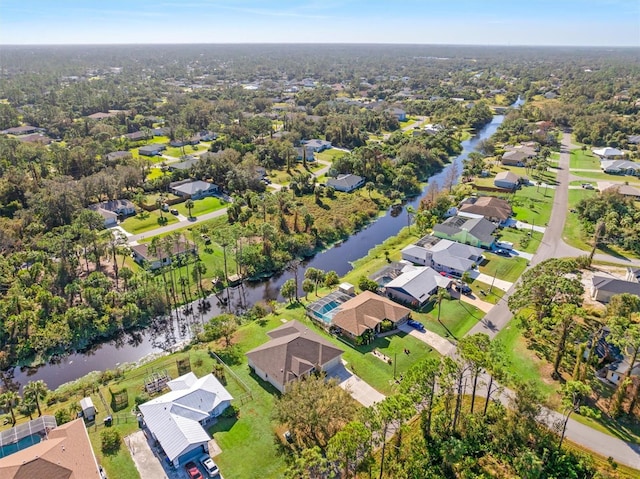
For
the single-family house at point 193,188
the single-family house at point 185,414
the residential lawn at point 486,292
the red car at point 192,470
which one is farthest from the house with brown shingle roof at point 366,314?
the single-family house at point 193,188

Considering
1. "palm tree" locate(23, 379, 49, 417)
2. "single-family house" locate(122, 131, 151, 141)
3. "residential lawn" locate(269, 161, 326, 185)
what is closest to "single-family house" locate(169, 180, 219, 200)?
"residential lawn" locate(269, 161, 326, 185)

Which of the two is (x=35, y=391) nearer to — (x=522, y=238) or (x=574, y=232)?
(x=522, y=238)

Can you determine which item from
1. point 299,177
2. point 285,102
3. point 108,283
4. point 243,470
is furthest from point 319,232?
point 285,102

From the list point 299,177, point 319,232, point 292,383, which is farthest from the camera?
point 299,177

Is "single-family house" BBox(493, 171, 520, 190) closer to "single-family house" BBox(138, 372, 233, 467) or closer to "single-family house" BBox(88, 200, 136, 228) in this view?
"single-family house" BBox(88, 200, 136, 228)

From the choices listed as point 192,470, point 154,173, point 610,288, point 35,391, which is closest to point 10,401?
point 35,391

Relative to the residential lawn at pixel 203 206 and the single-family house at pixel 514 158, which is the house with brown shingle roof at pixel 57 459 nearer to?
the residential lawn at pixel 203 206

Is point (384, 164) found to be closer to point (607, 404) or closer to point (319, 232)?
point (319, 232)
